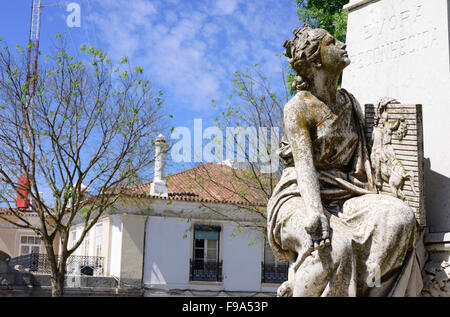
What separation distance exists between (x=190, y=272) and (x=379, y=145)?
22.5 meters

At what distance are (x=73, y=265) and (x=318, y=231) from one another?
24573 mm

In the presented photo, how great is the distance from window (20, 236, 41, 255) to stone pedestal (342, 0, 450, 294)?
2993 centimetres

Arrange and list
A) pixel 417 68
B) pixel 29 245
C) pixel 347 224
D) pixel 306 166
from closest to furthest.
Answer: pixel 347 224, pixel 306 166, pixel 417 68, pixel 29 245

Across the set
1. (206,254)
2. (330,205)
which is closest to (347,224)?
(330,205)

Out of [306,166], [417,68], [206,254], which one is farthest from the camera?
[206,254]

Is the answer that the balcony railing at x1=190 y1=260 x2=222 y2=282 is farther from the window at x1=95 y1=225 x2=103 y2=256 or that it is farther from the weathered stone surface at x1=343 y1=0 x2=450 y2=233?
the weathered stone surface at x1=343 y1=0 x2=450 y2=233

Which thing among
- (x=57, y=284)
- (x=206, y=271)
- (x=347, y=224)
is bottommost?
(x=57, y=284)

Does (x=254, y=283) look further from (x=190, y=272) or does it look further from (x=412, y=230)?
(x=412, y=230)

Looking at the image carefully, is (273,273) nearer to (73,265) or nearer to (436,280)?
(73,265)

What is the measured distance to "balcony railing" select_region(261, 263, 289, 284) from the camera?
88.2 feet

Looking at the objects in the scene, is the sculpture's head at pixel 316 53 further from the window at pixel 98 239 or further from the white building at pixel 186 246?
the window at pixel 98 239

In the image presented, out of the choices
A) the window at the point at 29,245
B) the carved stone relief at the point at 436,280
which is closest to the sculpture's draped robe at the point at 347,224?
the carved stone relief at the point at 436,280

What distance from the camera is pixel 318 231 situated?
3289 millimetres
